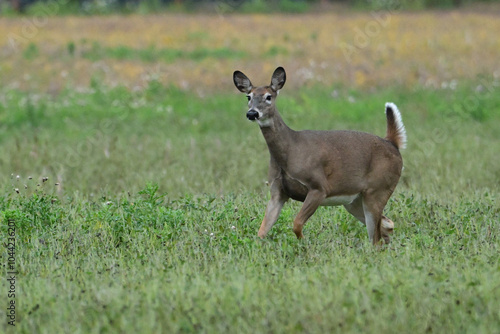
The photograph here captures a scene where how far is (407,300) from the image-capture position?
596 cm

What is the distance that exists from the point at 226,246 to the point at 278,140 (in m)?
1.04

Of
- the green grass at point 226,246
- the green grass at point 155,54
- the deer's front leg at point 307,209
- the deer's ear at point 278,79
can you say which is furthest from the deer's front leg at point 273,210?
the green grass at point 155,54

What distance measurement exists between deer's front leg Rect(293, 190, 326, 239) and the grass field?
164 millimetres

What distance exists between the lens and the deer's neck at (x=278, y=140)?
7.92m

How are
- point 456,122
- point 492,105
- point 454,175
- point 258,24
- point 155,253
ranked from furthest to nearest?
point 258,24, point 492,105, point 456,122, point 454,175, point 155,253

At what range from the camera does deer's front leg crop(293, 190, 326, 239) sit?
303 inches

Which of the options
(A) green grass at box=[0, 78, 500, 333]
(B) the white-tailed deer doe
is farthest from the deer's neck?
(A) green grass at box=[0, 78, 500, 333]

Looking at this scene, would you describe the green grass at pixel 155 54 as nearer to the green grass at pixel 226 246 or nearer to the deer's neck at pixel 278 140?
the green grass at pixel 226 246

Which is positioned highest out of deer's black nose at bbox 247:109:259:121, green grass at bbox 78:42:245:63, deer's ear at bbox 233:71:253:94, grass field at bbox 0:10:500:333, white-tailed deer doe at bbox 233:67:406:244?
deer's ear at bbox 233:71:253:94

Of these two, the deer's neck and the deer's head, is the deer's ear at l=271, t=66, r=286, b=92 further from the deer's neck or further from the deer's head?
the deer's neck

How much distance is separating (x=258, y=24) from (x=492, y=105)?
1639cm

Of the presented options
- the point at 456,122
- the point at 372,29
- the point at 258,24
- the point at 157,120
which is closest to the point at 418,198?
the point at 456,122

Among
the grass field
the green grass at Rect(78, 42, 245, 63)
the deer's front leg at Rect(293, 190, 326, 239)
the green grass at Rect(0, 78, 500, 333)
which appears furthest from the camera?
the green grass at Rect(78, 42, 245, 63)

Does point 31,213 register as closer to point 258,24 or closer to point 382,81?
point 382,81
